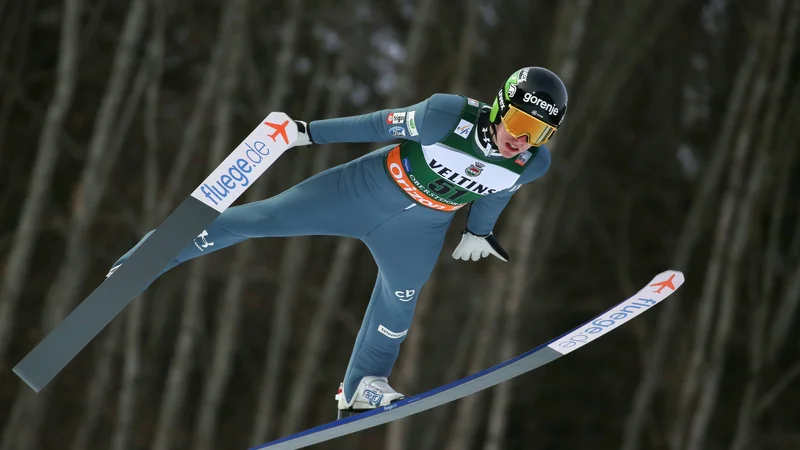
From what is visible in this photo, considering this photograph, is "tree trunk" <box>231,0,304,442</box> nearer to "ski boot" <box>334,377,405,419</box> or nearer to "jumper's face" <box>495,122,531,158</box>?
"ski boot" <box>334,377,405,419</box>

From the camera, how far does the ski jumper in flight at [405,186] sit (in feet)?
9.98

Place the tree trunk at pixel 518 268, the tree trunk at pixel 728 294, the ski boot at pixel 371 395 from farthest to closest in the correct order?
the tree trunk at pixel 728 294
the tree trunk at pixel 518 268
the ski boot at pixel 371 395

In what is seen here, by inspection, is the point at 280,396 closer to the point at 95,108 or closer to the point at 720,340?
the point at 95,108

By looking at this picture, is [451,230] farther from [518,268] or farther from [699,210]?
[699,210]

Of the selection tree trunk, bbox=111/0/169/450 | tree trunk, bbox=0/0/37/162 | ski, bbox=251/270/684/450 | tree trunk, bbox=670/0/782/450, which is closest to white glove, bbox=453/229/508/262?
ski, bbox=251/270/684/450

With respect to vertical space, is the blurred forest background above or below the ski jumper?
above

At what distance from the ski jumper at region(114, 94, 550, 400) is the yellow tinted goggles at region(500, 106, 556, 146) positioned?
0.13 metres

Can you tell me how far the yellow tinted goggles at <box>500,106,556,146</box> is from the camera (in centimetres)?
298

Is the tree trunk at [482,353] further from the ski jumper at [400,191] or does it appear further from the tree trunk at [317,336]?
the ski jumper at [400,191]

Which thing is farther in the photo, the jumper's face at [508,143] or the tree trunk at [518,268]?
the tree trunk at [518,268]

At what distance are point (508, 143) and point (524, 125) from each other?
0.33 ft

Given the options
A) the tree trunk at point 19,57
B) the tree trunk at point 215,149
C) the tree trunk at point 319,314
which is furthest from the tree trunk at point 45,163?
the tree trunk at point 319,314

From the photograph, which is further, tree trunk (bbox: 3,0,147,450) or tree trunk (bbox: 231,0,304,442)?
tree trunk (bbox: 231,0,304,442)

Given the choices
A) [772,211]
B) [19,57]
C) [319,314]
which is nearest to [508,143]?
[319,314]
